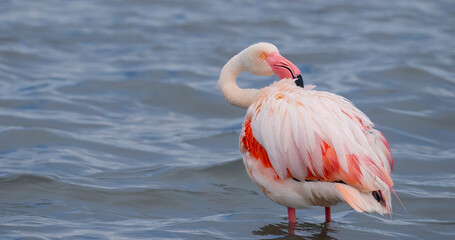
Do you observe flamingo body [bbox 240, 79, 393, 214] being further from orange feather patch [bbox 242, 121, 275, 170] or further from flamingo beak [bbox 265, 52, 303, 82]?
flamingo beak [bbox 265, 52, 303, 82]

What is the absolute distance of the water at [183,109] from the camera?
531 centimetres

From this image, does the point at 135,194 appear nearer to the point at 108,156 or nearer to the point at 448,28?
the point at 108,156

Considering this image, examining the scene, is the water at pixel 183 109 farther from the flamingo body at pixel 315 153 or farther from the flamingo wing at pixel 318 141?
the flamingo wing at pixel 318 141

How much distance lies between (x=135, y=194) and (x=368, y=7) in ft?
32.4

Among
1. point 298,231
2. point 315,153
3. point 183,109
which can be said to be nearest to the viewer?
point 315,153

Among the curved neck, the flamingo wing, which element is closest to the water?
the flamingo wing

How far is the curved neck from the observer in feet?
16.7

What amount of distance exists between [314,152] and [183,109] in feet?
14.9

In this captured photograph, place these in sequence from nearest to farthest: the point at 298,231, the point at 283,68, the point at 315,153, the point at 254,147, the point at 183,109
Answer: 1. the point at 315,153
2. the point at 254,147
3. the point at 298,231
4. the point at 283,68
5. the point at 183,109

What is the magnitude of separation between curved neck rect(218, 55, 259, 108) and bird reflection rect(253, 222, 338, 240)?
2.90ft

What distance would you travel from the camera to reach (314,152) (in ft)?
14.1

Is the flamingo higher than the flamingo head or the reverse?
the reverse

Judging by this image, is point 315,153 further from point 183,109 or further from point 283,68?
point 183,109

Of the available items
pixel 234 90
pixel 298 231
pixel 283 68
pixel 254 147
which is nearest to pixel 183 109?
pixel 234 90
